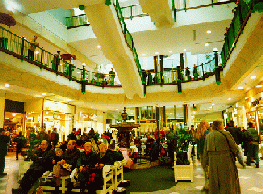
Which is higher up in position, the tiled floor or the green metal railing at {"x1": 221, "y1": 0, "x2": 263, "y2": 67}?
the green metal railing at {"x1": 221, "y1": 0, "x2": 263, "y2": 67}

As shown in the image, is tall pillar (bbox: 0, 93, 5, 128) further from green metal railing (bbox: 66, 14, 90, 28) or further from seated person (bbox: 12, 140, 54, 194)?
seated person (bbox: 12, 140, 54, 194)

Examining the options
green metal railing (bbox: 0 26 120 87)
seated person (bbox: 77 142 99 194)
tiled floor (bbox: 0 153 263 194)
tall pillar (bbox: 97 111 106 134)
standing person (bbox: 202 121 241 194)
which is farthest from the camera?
tall pillar (bbox: 97 111 106 134)

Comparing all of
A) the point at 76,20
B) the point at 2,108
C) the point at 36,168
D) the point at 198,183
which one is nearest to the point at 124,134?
the point at 198,183

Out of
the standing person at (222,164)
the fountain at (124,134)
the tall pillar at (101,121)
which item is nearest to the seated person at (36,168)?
the standing person at (222,164)

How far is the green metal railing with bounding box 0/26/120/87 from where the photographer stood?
30.2ft

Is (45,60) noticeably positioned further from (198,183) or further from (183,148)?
(198,183)

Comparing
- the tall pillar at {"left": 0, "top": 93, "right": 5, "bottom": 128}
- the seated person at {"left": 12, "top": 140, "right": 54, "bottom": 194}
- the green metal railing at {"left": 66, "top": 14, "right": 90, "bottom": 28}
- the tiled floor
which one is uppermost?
the green metal railing at {"left": 66, "top": 14, "right": 90, "bottom": 28}

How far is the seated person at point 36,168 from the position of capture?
4594mm

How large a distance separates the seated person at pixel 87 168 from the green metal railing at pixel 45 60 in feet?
20.5

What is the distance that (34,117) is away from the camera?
552 inches

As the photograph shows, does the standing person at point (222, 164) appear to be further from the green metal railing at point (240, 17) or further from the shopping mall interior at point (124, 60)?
the green metal railing at point (240, 17)

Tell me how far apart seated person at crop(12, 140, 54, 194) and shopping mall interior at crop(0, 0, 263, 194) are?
1139mm

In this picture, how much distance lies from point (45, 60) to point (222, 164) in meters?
10.7

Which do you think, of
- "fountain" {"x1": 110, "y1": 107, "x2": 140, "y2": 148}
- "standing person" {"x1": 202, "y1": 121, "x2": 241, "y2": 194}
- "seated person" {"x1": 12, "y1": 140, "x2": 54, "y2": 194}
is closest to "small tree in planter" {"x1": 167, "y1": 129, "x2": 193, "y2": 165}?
"fountain" {"x1": 110, "y1": 107, "x2": 140, "y2": 148}
